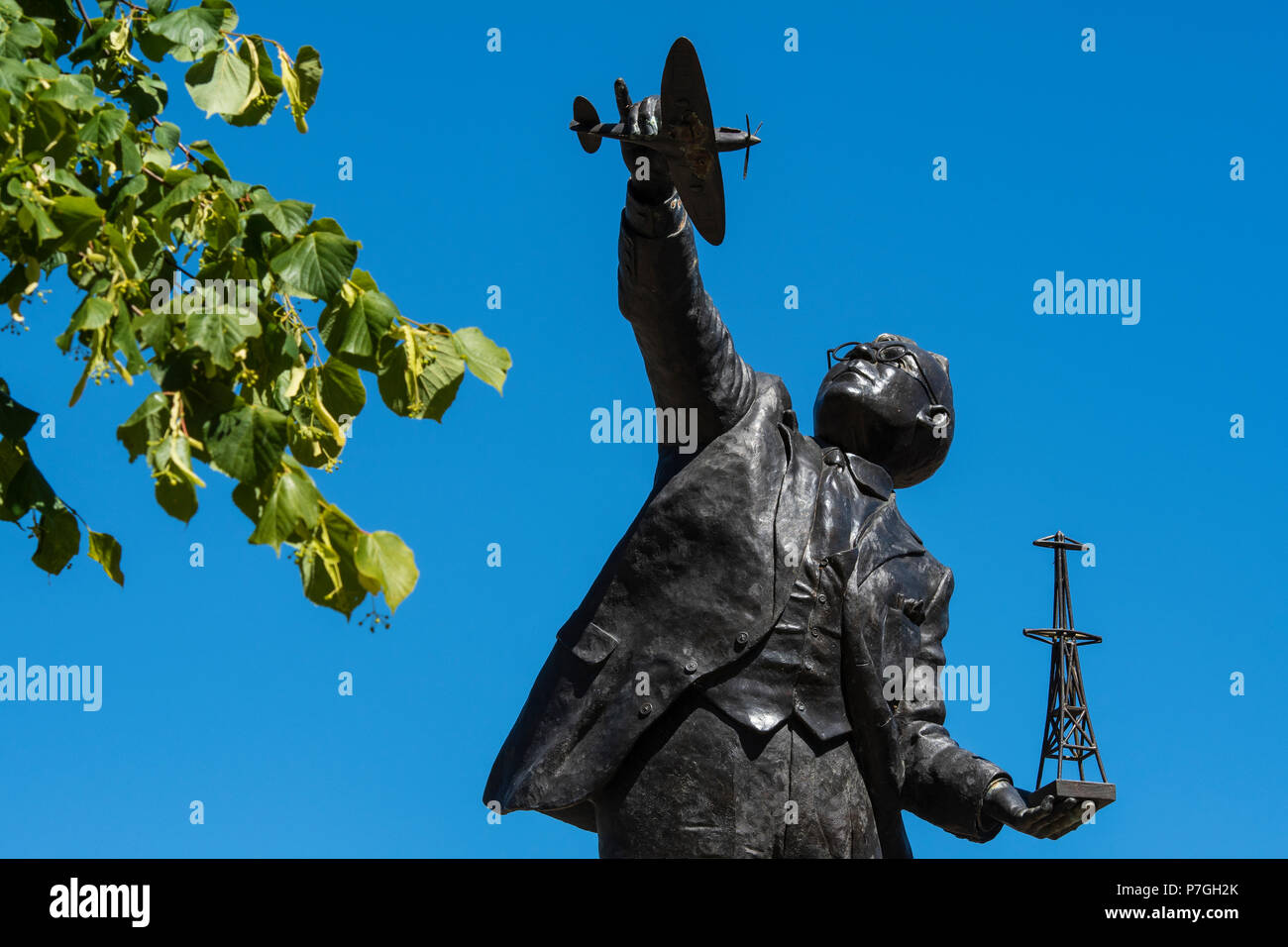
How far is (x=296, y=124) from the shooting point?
632 centimetres

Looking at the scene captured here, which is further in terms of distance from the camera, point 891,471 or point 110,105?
point 891,471

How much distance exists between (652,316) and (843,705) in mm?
1757

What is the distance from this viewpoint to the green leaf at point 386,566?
18.1 feet

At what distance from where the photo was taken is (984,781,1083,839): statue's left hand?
7789mm

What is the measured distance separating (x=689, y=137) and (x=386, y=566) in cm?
246

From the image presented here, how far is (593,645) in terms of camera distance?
8078 mm

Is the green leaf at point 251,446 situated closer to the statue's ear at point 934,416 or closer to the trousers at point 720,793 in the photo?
the trousers at point 720,793

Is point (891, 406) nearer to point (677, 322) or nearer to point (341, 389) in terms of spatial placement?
point (677, 322)

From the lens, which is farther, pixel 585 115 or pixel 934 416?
pixel 934 416

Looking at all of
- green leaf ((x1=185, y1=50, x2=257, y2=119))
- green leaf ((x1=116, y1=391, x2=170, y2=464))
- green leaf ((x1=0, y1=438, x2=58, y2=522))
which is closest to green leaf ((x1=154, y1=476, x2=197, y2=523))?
green leaf ((x1=116, y1=391, x2=170, y2=464))

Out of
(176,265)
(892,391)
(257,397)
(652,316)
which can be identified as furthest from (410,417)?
(892,391)

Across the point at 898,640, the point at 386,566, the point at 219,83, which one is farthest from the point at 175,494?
the point at 898,640

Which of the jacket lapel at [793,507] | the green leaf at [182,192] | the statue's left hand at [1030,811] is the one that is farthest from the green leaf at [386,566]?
the statue's left hand at [1030,811]
